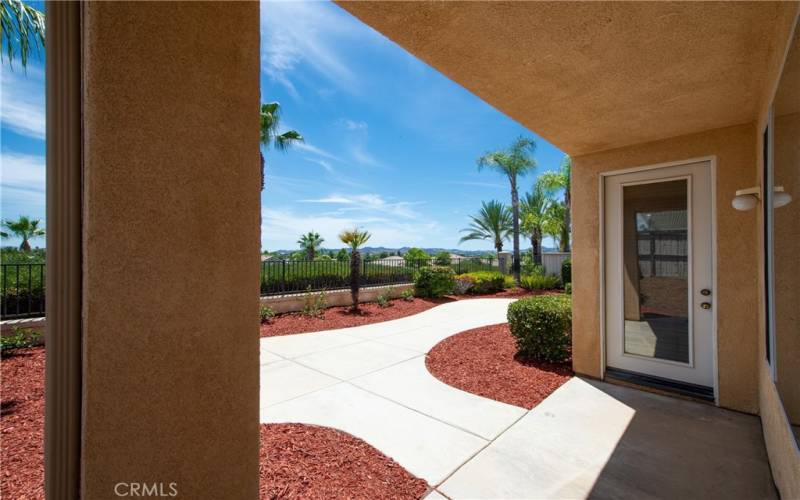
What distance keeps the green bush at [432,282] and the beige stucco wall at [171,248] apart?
10.5m

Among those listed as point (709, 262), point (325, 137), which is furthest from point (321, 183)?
point (709, 262)

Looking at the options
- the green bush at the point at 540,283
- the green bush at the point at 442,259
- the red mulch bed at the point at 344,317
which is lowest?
the red mulch bed at the point at 344,317

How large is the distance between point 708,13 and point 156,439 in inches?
141

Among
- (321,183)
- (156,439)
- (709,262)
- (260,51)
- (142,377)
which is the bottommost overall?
(156,439)

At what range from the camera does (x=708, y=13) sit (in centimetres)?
199

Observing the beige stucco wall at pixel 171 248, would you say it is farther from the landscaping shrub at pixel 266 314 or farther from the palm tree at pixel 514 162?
the palm tree at pixel 514 162

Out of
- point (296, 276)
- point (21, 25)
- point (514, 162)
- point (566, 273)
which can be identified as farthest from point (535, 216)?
point (21, 25)

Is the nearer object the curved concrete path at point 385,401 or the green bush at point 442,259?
the curved concrete path at point 385,401

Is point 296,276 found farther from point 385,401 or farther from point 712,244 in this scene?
point 712,244

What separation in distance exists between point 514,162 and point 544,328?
1507 cm

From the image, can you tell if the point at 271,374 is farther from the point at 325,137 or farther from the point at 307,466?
the point at 325,137

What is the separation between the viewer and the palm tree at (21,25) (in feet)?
10.3

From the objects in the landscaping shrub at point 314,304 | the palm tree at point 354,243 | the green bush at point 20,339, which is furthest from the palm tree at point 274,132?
the green bush at point 20,339
